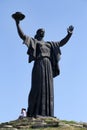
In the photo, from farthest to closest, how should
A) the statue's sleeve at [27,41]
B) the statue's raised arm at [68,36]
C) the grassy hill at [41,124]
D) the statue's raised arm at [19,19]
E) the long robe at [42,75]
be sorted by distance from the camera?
the statue's raised arm at [68,36] < the statue's sleeve at [27,41] < the statue's raised arm at [19,19] < the long robe at [42,75] < the grassy hill at [41,124]

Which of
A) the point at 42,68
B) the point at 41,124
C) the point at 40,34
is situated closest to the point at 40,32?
the point at 40,34

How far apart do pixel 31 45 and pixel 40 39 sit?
2.80ft

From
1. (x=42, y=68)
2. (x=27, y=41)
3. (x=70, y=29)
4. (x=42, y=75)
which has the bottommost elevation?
(x=42, y=75)

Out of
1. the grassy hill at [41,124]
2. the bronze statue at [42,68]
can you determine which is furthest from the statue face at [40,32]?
the grassy hill at [41,124]

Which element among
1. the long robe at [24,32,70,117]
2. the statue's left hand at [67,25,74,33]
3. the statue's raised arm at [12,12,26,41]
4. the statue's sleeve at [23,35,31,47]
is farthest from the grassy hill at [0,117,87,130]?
the statue's left hand at [67,25,74,33]

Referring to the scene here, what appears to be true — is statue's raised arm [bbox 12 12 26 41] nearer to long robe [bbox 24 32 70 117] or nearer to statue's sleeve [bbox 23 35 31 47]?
statue's sleeve [bbox 23 35 31 47]

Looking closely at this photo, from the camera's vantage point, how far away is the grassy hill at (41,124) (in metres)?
17.7

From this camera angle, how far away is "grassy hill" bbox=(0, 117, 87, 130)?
17.7 meters

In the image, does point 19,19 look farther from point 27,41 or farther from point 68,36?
point 68,36

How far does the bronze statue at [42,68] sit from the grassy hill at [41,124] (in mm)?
1318

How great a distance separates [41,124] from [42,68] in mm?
3859

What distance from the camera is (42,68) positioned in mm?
21109

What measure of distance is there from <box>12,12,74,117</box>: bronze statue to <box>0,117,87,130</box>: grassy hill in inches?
51.9

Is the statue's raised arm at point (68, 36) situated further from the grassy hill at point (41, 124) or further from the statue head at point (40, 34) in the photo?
the grassy hill at point (41, 124)
